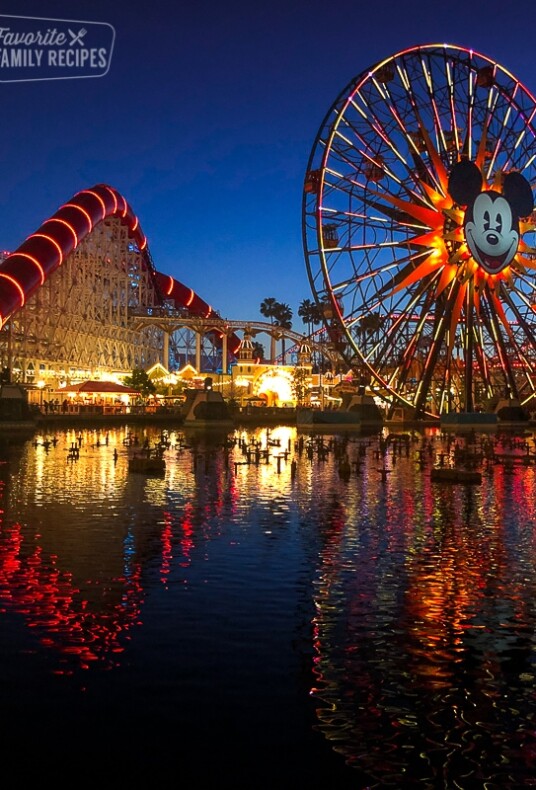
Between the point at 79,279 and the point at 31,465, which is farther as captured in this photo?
the point at 79,279

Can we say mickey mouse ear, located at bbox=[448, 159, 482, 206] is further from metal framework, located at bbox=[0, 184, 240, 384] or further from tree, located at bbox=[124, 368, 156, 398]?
tree, located at bbox=[124, 368, 156, 398]

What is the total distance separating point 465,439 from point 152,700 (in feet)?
148

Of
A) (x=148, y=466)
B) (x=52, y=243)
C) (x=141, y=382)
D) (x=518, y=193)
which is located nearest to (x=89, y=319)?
(x=141, y=382)

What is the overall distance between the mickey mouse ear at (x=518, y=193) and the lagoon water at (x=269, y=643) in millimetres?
38130

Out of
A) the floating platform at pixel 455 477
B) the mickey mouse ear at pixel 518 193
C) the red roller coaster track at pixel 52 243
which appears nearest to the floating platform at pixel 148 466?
the floating platform at pixel 455 477

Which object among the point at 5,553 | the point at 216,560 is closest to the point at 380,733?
the point at 216,560

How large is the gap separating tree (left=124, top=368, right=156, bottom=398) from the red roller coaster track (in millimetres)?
15683

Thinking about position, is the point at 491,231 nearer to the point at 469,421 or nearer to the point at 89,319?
the point at 469,421

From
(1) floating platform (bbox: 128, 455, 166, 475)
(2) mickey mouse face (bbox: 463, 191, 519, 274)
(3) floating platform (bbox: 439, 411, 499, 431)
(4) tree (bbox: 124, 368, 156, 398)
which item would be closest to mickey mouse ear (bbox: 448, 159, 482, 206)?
(2) mickey mouse face (bbox: 463, 191, 519, 274)

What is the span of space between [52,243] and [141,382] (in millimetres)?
21859

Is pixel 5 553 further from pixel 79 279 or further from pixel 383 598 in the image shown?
pixel 79 279

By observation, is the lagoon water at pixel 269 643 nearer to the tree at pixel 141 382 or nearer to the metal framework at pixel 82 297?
the metal framework at pixel 82 297

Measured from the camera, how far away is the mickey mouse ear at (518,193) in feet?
188

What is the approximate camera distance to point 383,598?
13125mm
